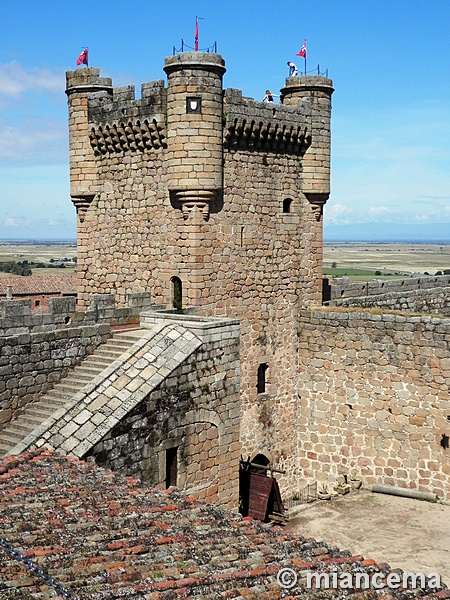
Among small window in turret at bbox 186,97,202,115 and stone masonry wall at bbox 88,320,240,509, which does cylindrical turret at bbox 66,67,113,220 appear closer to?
small window in turret at bbox 186,97,202,115

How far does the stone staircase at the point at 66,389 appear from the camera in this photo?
12.2m

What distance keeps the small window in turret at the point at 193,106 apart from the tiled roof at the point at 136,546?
8.82 meters

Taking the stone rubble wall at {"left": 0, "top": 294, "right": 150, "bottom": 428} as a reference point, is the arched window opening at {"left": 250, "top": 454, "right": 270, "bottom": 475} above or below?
below

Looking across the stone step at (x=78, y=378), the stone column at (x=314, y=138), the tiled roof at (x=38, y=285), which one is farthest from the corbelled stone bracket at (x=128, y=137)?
the tiled roof at (x=38, y=285)

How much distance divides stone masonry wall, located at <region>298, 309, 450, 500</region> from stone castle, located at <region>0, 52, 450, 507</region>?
0.03 metres

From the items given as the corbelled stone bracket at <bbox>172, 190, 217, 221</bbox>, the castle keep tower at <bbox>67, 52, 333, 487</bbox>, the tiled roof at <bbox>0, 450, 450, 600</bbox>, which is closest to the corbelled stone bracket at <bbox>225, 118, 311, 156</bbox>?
the castle keep tower at <bbox>67, 52, 333, 487</bbox>

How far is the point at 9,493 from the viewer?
30.2 feet

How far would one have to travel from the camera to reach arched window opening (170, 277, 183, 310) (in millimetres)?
17069

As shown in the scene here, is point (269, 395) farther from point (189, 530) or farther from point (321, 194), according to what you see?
point (189, 530)

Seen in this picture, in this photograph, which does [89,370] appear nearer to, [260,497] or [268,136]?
[260,497]

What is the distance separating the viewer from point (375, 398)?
18.3m

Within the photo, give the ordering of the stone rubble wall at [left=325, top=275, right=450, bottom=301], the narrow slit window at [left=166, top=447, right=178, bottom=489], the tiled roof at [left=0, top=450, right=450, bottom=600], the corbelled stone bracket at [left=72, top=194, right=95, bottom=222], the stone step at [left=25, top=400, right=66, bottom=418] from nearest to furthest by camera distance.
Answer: the tiled roof at [left=0, top=450, right=450, bottom=600] < the stone step at [left=25, top=400, right=66, bottom=418] < the narrow slit window at [left=166, top=447, right=178, bottom=489] < the corbelled stone bracket at [left=72, top=194, right=95, bottom=222] < the stone rubble wall at [left=325, top=275, right=450, bottom=301]

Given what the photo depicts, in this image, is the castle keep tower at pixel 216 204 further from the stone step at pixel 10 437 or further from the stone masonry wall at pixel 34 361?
the stone step at pixel 10 437

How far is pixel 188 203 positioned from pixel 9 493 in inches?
354
